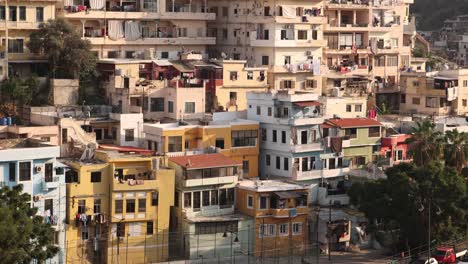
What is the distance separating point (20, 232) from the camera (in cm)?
3791

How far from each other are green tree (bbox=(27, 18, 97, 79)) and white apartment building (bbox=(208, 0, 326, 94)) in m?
8.33

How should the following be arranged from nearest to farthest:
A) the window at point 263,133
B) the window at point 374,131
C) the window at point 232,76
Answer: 1. the window at point 263,133
2. the window at point 374,131
3. the window at point 232,76

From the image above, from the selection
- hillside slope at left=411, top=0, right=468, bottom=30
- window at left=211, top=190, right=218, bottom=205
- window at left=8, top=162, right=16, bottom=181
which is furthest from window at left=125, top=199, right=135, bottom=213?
hillside slope at left=411, top=0, right=468, bottom=30

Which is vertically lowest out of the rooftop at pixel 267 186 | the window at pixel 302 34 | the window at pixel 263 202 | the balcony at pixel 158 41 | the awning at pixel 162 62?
the window at pixel 263 202

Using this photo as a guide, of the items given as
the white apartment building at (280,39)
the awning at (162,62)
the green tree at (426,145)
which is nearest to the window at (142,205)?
the awning at (162,62)

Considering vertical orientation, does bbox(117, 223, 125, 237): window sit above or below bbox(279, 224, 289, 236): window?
above

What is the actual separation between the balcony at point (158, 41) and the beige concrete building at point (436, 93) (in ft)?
36.2

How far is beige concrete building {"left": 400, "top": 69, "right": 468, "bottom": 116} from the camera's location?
62.8 m

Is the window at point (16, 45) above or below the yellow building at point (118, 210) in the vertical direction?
above

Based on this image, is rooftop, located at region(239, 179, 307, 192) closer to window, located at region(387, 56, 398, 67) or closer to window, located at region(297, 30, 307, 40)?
window, located at region(297, 30, 307, 40)

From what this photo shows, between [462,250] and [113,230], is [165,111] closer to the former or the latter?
[113,230]

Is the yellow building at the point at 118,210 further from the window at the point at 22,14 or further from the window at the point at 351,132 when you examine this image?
the window at the point at 22,14

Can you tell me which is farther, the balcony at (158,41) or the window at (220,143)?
the balcony at (158,41)

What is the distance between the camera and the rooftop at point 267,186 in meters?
48.8
